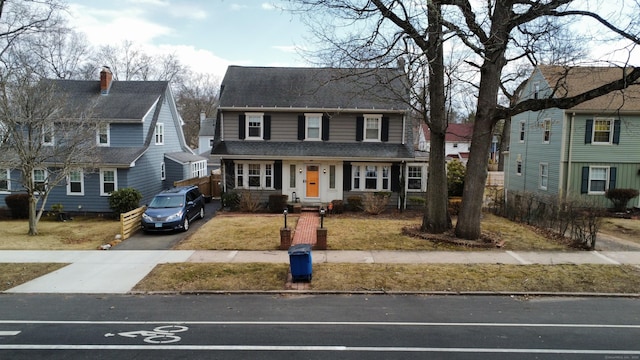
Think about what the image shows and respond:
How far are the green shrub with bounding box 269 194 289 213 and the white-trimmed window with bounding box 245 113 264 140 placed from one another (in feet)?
12.5

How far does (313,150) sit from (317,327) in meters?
15.4

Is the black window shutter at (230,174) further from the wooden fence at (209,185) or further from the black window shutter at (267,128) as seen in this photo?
the wooden fence at (209,185)

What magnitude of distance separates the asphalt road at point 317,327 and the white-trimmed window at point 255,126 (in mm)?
14530

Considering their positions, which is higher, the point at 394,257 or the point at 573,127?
the point at 573,127

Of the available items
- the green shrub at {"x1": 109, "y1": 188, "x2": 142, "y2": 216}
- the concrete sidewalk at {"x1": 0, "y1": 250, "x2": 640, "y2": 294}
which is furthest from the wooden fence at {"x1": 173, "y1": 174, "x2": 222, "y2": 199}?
the concrete sidewalk at {"x1": 0, "y1": 250, "x2": 640, "y2": 294}

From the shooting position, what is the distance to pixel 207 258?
12797mm

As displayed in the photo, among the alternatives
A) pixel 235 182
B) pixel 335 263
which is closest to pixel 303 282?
pixel 335 263

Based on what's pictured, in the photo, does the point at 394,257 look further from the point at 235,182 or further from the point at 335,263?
the point at 235,182

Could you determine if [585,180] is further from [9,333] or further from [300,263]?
[9,333]

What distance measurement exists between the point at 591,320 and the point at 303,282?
639 cm

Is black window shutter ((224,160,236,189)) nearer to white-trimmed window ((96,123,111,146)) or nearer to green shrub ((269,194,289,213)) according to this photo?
green shrub ((269,194,289,213))

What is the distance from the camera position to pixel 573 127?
75.0 ft

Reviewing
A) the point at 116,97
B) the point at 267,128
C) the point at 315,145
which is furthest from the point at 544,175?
the point at 116,97

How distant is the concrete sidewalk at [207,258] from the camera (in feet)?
37.0
